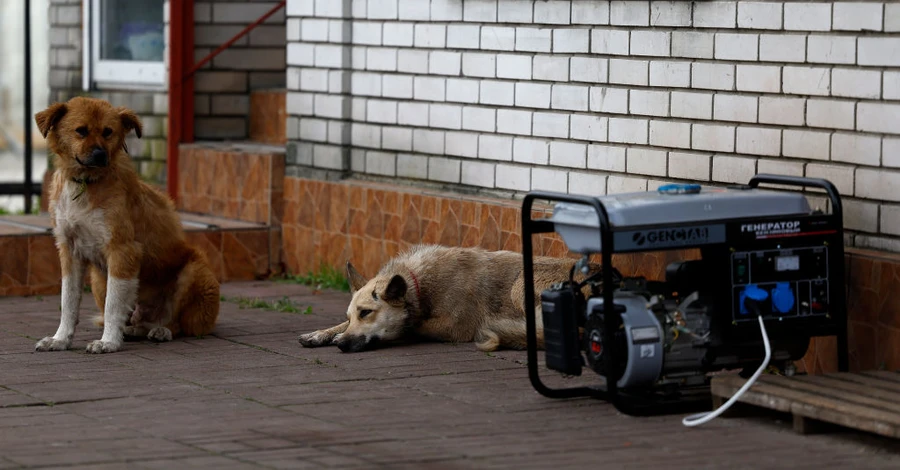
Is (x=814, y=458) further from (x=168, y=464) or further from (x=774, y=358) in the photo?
(x=168, y=464)

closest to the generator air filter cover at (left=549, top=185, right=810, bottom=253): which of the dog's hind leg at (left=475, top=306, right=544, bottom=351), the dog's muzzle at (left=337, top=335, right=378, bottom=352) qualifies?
the dog's hind leg at (left=475, top=306, right=544, bottom=351)

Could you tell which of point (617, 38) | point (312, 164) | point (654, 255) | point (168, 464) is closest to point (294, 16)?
point (312, 164)

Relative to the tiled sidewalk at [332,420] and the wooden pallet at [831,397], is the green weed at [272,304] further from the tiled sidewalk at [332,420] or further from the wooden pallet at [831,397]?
the wooden pallet at [831,397]

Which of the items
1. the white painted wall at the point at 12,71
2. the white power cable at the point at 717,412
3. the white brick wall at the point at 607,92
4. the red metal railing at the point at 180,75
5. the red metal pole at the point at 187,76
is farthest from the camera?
the white painted wall at the point at 12,71

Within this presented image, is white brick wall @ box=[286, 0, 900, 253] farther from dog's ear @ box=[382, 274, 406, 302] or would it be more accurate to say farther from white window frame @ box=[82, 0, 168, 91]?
white window frame @ box=[82, 0, 168, 91]

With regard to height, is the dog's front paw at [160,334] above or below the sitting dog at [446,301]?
below

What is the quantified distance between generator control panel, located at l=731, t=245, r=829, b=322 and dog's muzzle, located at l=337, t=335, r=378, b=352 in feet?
8.52

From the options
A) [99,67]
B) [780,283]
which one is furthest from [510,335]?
[99,67]

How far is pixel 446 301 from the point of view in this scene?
890 centimetres

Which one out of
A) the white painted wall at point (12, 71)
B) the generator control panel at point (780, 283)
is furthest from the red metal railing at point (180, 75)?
the generator control panel at point (780, 283)

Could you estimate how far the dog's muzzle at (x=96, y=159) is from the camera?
831 centimetres

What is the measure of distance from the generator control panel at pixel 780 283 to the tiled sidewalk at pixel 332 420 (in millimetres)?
554

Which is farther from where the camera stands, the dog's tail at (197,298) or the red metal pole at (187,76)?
the red metal pole at (187,76)

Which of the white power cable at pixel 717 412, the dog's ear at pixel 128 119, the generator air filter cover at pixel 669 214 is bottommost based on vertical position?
the white power cable at pixel 717 412
